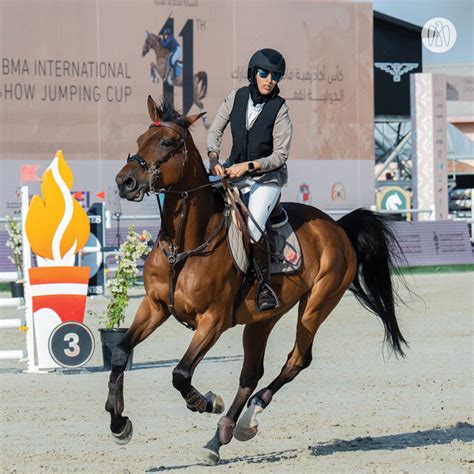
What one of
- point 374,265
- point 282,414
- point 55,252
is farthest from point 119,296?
point 374,265

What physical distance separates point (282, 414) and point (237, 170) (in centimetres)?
230

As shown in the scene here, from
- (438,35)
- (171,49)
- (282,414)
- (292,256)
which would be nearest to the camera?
(292,256)

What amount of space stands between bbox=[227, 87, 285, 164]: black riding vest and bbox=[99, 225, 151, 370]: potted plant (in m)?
3.45

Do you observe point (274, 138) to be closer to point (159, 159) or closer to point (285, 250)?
point (285, 250)

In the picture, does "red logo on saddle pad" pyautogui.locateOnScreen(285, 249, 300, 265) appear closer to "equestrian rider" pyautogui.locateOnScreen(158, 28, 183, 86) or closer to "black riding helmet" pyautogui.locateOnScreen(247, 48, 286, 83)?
"black riding helmet" pyautogui.locateOnScreen(247, 48, 286, 83)

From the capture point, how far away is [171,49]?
2600 centimetres

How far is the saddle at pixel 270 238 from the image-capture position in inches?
264

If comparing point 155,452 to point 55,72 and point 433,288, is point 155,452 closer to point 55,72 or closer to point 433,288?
point 433,288

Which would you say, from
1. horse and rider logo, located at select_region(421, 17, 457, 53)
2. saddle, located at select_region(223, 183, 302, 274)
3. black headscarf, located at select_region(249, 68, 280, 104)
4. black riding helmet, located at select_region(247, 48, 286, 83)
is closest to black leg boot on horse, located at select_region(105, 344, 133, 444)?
saddle, located at select_region(223, 183, 302, 274)

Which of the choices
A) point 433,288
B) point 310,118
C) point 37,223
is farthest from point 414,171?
point 37,223

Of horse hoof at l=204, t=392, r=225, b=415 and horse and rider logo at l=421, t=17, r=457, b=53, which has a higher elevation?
horse and rider logo at l=421, t=17, r=457, b=53

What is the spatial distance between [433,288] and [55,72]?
34.6 feet

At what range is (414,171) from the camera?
2661 cm

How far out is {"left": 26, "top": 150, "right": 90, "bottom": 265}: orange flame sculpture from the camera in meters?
9.67
